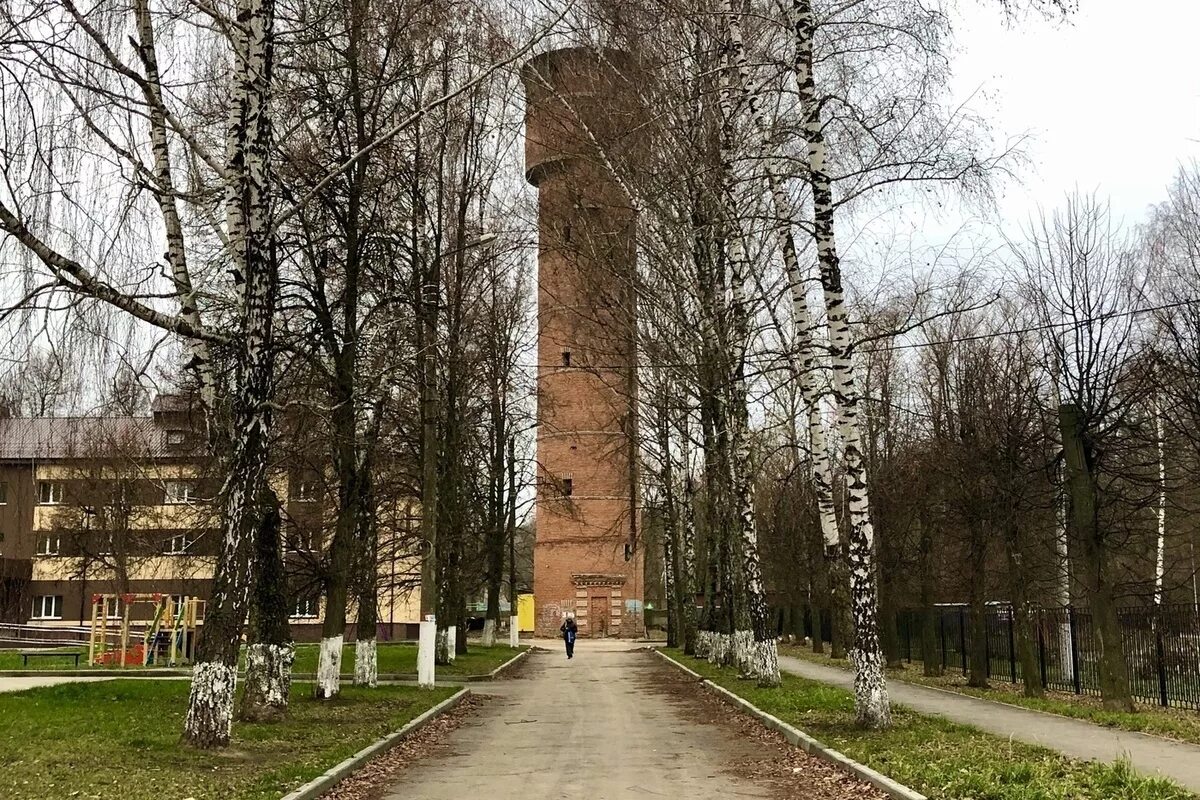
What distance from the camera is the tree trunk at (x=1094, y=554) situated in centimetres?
1694

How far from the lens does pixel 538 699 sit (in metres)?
21.6

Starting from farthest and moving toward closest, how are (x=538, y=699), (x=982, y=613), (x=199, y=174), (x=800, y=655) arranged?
(x=800, y=655), (x=982, y=613), (x=538, y=699), (x=199, y=174)

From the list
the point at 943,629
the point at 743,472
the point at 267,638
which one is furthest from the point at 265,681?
the point at 943,629

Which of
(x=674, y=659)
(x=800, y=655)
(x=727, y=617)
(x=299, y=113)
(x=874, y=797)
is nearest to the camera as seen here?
(x=874, y=797)

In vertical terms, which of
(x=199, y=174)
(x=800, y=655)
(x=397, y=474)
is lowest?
(x=800, y=655)

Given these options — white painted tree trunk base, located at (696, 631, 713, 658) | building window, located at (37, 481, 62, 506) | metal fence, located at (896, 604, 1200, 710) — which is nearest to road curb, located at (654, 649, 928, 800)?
metal fence, located at (896, 604, 1200, 710)

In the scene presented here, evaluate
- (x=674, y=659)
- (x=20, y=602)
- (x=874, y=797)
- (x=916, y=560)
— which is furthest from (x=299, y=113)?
(x=20, y=602)

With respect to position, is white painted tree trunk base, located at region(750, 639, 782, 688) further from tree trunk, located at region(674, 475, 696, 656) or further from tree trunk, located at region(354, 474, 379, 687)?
tree trunk, located at region(674, 475, 696, 656)

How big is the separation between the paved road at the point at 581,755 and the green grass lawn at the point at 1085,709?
4788mm

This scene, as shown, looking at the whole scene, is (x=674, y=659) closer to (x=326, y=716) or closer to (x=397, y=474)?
(x=397, y=474)

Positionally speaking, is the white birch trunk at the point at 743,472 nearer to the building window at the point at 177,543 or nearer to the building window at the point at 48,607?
the building window at the point at 177,543

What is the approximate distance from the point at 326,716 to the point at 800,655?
82.8ft

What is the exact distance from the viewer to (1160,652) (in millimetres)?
18109

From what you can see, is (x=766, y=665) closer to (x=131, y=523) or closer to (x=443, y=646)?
(x=443, y=646)
